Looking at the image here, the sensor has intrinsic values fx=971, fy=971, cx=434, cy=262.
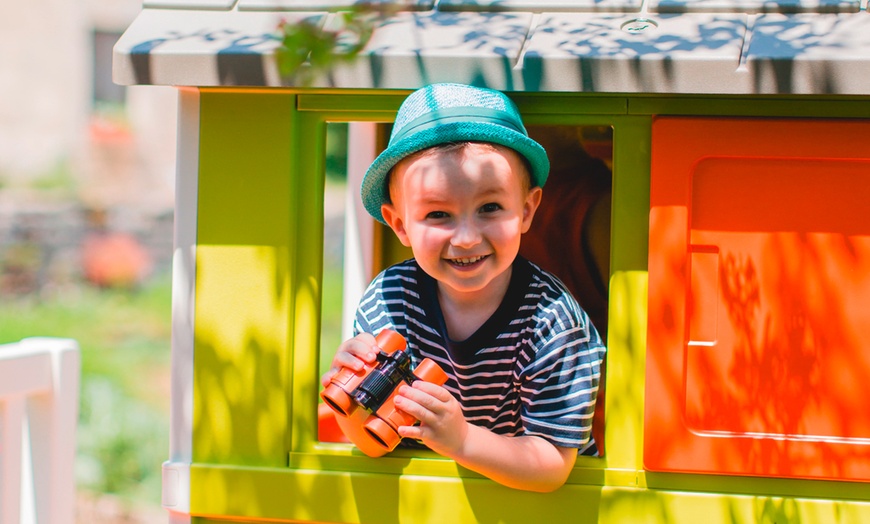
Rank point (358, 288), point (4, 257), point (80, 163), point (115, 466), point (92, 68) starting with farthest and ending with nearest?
1. point (92, 68)
2. point (80, 163)
3. point (4, 257)
4. point (115, 466)
5. point (358, 288)

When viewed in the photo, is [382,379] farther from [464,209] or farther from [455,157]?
[455,157]

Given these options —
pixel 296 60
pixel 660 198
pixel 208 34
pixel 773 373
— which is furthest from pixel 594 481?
pixel 208 34

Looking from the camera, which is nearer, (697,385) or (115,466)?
(697,385)

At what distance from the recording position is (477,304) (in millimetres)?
2559

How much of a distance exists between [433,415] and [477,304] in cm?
45

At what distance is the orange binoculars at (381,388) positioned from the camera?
217 cm

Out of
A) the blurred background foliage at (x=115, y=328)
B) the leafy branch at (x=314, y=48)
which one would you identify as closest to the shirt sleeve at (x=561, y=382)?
the leafy branch at (x=314, y=48)

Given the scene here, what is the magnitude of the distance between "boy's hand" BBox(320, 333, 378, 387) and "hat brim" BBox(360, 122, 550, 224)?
405mm

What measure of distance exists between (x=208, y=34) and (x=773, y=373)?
5.21ft

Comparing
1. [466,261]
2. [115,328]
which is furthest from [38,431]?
[115,328]

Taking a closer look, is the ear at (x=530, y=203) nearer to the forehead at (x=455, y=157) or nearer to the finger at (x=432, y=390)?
the forehead at (x=455, y=157)

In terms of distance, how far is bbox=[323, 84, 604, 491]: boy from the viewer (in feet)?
7.32

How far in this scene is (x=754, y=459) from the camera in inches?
90.0

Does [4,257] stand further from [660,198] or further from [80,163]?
[660,198]
